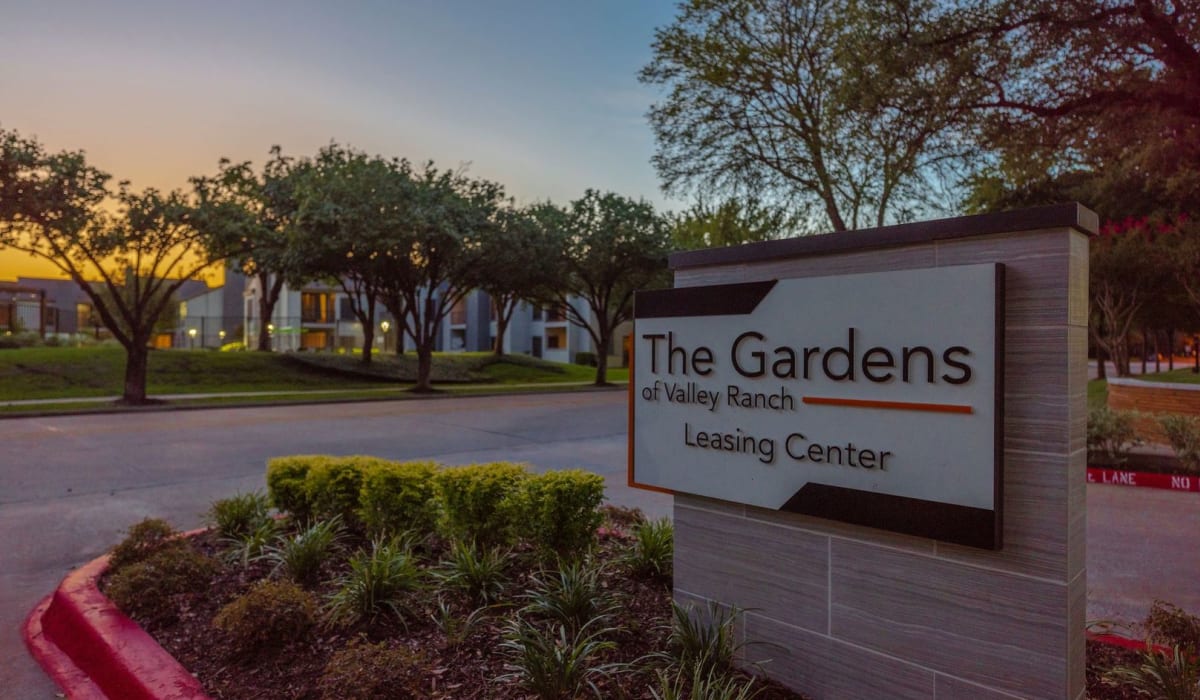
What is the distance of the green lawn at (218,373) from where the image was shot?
25953mm

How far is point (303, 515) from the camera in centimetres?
580

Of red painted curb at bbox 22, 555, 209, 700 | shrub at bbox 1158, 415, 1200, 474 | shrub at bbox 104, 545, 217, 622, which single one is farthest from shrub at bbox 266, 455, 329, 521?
shrub at bbox 1158, 415, 1200, 474

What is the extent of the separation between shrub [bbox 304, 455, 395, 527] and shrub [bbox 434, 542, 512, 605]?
1.34 m

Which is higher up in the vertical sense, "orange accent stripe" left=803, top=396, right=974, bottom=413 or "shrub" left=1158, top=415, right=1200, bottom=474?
"orange accent stripe" left=803, top=396, right=974, bottom=413

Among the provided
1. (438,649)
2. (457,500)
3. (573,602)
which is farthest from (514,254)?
(438,649)

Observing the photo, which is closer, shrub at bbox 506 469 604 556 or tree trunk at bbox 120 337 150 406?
shrub at bbox 506 469 604 556

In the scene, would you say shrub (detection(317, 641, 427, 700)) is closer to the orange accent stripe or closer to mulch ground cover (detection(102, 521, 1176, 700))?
mulch ground cover (detection(102, 521, 1176, 700))

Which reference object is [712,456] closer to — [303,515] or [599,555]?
[599,555]

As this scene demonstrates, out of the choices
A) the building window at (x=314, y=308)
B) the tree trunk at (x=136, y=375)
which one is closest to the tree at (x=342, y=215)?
the tree trunk at (x=136, y=375)

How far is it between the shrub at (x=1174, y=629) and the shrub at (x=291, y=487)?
529cm

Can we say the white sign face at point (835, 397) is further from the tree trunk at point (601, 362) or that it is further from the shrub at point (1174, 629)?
the tree trunk at point (601, 362)

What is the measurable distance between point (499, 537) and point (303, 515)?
1.93 metres

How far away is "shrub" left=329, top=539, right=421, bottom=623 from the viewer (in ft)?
12.9

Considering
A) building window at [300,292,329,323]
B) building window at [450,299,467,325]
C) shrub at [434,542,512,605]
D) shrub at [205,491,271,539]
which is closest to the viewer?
shrub at [434,542,512,605]
